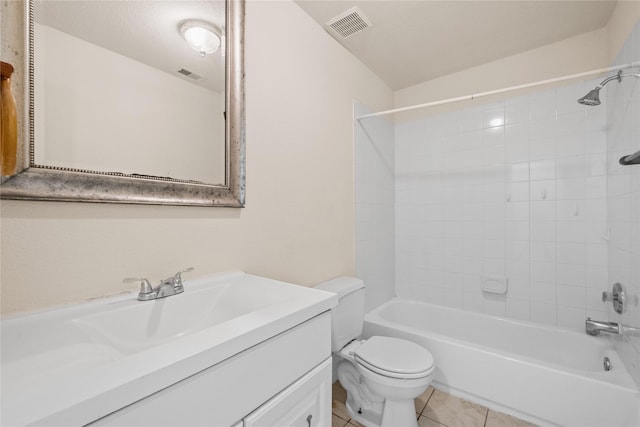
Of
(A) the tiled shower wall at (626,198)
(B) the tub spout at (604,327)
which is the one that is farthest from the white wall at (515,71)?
(B) the tub spout at (604,327)

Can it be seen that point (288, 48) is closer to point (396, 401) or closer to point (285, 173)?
point (285, 173)

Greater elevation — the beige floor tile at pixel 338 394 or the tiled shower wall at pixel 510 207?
the tiled shower wall at pixel 510 207

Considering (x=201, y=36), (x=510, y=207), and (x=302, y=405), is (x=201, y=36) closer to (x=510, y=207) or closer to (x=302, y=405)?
(x=302, y=405)

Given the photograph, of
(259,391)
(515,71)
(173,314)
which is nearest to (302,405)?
(259,391)

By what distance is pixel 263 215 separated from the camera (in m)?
1.35

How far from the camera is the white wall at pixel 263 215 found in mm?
737

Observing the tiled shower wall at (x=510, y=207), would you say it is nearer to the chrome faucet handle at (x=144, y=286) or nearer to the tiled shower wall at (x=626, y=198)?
the tiled shower wall at (x=626, y=198)

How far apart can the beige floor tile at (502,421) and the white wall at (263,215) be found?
114cm

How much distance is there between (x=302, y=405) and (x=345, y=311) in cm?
80

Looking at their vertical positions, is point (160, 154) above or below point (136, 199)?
above

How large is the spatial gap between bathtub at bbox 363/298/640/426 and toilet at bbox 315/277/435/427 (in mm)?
364

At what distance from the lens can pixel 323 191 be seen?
1.74 m

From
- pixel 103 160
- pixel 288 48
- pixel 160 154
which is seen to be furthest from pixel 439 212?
pixel 103 160

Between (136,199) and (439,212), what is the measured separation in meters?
2.25
